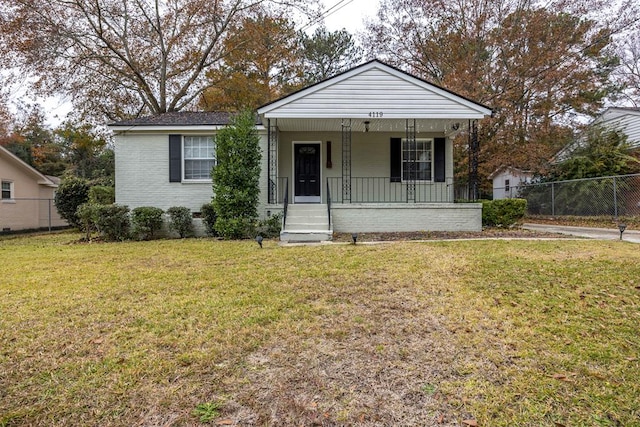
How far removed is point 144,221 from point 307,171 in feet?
18.5

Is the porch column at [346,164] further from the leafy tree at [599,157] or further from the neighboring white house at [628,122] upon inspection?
the neighboring white house at [628,122]

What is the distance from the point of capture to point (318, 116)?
1055cm

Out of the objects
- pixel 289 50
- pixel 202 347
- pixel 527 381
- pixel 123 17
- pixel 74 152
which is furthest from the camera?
pixel 74 152

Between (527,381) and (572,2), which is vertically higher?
(572,2)

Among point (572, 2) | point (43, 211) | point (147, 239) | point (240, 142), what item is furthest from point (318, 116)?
point (43, 211)

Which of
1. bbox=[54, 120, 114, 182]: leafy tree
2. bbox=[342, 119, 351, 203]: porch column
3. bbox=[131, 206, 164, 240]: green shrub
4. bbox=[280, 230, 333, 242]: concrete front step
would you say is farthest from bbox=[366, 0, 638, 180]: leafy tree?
bbox=[54, 120, 114, 182]: leafy tree

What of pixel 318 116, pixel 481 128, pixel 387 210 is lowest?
pixel 387 210

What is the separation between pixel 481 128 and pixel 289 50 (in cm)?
1327

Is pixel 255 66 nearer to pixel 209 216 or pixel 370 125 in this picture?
pixel 370 125

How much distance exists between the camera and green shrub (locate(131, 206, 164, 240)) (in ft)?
33.0

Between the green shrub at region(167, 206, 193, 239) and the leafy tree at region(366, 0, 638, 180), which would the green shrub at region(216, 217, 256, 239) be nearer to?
the green shrub at region(167, 206, 193, 239)

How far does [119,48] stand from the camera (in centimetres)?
Result: 1908

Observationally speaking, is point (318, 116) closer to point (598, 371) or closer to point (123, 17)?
point (598, 371)

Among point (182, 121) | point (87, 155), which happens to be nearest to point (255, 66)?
point (182, 121)
